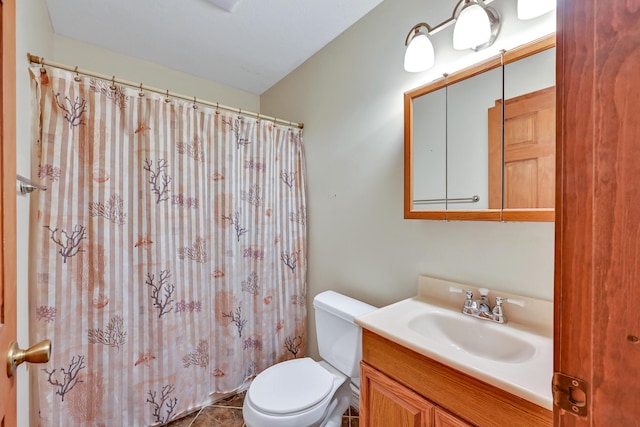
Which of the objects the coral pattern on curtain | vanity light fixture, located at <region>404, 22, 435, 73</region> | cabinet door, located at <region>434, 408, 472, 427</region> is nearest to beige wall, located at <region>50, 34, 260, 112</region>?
the coral pattern on curtain

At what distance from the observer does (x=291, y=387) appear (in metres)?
1.32

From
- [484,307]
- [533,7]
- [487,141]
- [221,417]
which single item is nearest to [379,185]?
[487,141]

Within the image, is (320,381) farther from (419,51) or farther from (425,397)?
(419,51)

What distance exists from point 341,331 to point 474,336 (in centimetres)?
65

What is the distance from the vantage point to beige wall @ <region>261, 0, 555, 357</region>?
103 cm

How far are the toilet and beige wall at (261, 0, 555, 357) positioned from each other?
0.25 metres

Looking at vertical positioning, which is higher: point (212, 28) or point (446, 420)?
point (212, 28)

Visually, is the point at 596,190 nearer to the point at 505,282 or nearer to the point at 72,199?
the point at 505,282

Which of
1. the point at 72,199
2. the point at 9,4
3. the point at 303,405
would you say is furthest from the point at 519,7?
the point at 72,199

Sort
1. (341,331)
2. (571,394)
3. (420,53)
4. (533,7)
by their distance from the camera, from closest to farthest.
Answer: (571,394) → (533,7) → (420,53) → (341,331)

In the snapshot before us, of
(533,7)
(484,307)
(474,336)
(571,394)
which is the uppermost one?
(533,7)

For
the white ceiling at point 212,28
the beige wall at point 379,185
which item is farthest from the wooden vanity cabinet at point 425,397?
the white ceiling at point 212,28

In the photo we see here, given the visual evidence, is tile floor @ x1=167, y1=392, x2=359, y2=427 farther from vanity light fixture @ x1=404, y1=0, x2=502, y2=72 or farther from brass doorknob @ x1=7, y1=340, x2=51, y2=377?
vanity light fixture @ x1=404, y1=0, x2=502, y2=72

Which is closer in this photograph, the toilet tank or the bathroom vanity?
the bathroom vanity
